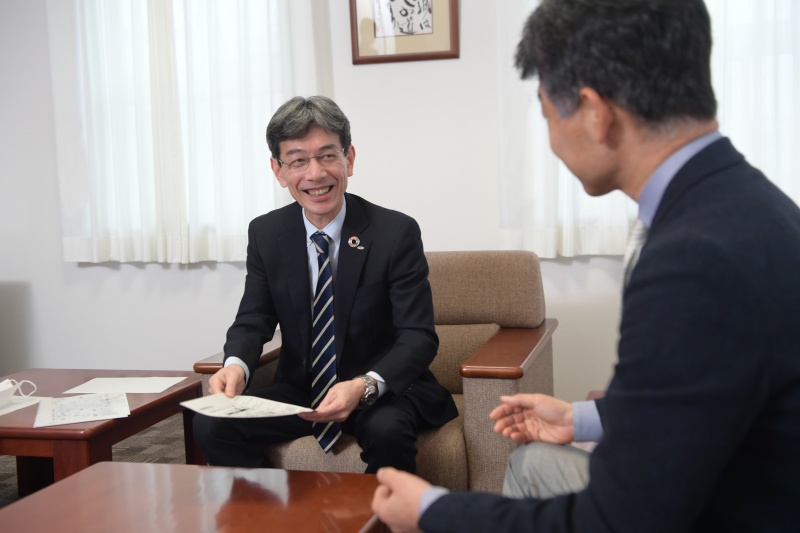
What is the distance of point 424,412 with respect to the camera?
2.22m

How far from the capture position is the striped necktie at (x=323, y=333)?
2312 mm

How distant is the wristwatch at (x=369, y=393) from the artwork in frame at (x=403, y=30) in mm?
1877

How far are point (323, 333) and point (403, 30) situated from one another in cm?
174

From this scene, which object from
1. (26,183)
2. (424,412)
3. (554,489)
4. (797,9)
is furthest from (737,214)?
(26,183)

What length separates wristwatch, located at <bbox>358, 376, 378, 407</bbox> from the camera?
208 centimetres

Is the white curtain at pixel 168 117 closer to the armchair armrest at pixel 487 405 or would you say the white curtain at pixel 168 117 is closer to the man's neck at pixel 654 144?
the armchair armrest at pixel 487 405

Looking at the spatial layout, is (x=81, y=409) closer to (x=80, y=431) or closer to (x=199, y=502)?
(x=80, y=431)

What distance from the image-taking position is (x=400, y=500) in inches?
43.9

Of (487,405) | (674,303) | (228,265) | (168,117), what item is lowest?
(487,405)

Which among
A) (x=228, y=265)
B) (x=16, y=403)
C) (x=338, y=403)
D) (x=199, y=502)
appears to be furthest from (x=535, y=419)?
(x=228, y=265)

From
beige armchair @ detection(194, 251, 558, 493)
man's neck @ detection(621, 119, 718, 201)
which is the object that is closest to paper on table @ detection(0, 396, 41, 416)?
beige armchair @ detection(194, 251, 558, 493)

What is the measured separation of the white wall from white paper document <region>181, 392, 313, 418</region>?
191 cm

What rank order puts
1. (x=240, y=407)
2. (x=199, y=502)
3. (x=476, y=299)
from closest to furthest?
(x=199, y=502)
(x=240, y=407)
(x=476, y=299)

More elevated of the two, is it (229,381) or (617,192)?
(617,192)
